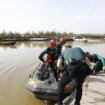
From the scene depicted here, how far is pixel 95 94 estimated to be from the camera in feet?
23.4

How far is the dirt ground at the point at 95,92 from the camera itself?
255 inches

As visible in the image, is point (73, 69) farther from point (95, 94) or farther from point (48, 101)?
point (48, 101)

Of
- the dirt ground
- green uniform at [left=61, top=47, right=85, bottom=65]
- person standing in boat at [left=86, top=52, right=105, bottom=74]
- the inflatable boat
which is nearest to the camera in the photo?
green uniform at [left=61, top=47, right=85, bottom=65]

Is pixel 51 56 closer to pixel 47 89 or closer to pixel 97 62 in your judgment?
pixel 47 89

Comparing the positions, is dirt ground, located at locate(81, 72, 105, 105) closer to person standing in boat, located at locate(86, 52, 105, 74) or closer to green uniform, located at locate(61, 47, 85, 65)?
person standing in boat, located at locate(86, 52, 105, 74)

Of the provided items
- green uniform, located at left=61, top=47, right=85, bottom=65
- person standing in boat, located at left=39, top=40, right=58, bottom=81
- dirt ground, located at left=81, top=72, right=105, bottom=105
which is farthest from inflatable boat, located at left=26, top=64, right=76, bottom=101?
green uniform, located at left=61, top=47, right=85, bottom=65

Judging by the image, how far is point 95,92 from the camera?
24.1ft

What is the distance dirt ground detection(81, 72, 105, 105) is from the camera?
648 centimetres

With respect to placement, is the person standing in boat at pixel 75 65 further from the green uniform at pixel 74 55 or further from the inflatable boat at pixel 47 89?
the inflatable boat at pixel 47 89

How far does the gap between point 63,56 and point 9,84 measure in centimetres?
470

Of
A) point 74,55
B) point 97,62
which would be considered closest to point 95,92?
point 74,55

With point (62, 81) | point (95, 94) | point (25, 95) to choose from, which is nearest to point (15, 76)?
point (25, 95)

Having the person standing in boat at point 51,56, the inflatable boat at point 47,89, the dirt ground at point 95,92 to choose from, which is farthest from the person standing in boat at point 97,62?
the inflatable boat at point 47,89

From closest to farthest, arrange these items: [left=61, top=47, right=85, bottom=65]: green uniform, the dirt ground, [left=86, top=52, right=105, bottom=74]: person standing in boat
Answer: [left=61, top=47, right=85, bottom=65]: green uniform, the dirt ground, [left=86, top=52, right=105, bottom=74]: person standing in boat
